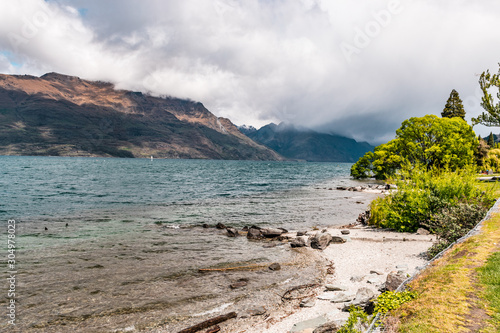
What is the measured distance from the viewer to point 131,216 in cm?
3241

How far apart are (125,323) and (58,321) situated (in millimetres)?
2558

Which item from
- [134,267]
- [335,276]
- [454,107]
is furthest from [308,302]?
[454,107]

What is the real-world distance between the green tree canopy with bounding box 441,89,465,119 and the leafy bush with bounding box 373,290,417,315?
295ft

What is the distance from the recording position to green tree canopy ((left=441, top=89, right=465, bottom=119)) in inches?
3071

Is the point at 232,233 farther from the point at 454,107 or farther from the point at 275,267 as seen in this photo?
the point at 454,107

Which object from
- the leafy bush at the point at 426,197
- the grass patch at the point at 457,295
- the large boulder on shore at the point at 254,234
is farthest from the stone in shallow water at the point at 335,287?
the large boulder on shore at the point at 254,234

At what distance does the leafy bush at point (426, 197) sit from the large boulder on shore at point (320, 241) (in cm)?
594

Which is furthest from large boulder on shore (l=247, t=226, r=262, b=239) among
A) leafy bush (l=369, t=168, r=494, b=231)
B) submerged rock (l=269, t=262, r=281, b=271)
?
leafy bush (l=369, t=168, r=494, b=231)

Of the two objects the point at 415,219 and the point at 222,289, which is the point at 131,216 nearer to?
the point at 222,289

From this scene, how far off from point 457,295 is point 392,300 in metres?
1.49

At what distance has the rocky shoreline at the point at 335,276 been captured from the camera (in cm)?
956

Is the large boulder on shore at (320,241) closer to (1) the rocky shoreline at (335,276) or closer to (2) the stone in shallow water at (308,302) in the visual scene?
(1) the rocky shoreline at (335,276)

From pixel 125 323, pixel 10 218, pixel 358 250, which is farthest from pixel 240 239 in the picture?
pixel 10 218

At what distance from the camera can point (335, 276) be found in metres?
14.2
